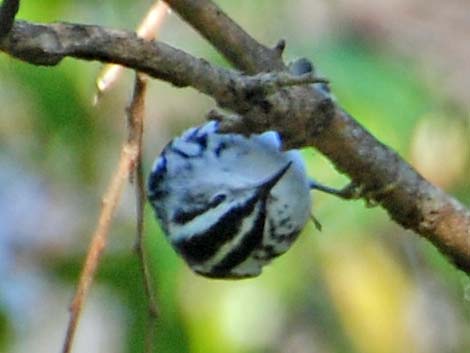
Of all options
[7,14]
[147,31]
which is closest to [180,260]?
[147,31]

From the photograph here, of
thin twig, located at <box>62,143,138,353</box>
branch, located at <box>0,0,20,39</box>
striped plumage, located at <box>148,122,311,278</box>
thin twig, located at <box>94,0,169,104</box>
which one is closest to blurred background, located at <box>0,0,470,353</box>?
striped plumage, located at <box>148,122,311,278</box>

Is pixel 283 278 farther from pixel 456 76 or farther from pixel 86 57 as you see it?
pixel 456 76

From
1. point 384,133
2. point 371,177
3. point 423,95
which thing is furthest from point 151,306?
point 423,95

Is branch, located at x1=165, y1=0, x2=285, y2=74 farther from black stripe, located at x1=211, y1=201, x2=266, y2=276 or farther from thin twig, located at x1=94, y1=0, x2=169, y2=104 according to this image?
black stripe, located at x1=211, y1=201, x2=266, y2=276

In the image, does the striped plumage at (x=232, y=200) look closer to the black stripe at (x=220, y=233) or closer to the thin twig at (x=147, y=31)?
the black stripe at (x=220, y=233)

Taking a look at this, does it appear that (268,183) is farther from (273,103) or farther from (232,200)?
(273,103)
